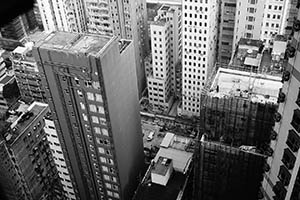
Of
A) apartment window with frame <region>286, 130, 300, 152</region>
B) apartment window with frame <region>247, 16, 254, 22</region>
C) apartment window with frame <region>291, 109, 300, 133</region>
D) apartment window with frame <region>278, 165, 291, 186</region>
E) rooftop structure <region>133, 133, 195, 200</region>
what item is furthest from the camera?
apartment window with frame <region>247, 16, 254, 22</region>

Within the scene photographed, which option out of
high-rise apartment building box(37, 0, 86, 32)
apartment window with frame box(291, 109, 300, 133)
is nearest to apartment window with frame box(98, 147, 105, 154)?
apartment window with frame box(291, 109, 300, 133)

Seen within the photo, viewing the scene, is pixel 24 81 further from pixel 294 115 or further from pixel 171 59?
pixel 294 115

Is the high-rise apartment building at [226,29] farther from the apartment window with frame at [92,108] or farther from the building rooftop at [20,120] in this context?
the building rooftop at [20,120]

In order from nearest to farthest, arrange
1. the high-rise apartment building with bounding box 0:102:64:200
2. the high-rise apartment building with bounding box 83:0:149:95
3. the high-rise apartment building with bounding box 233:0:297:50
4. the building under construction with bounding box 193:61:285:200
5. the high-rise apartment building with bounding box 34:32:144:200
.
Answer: the building under construction with bounding box 193:61:285:200
the high-rise apartment building with bounding box 34:32:144:200
the high-rise apartment building with bounding box 0:102:64:200
the high-rise apartment building with bounding box 233:0:297:50
the high-rise apartment building with bounding box 83:0:149:95

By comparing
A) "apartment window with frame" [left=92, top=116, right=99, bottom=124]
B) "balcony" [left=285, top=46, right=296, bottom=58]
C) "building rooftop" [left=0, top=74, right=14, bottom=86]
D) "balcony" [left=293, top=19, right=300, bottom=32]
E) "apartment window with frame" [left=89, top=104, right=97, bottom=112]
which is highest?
"balcony" [left=293, top=19, right=300, bottom=32]

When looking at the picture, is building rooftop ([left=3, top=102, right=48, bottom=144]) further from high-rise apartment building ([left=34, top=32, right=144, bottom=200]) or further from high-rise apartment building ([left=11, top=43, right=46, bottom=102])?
high-rise apartment building ([left=11, top=43, right=46, bottom=102])

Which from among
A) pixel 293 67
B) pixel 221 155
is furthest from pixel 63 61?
→ pixel 293 67

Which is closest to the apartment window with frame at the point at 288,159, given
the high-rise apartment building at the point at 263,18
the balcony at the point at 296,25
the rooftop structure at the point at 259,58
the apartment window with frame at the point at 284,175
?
the apartment window with frame at the point at 284,175
